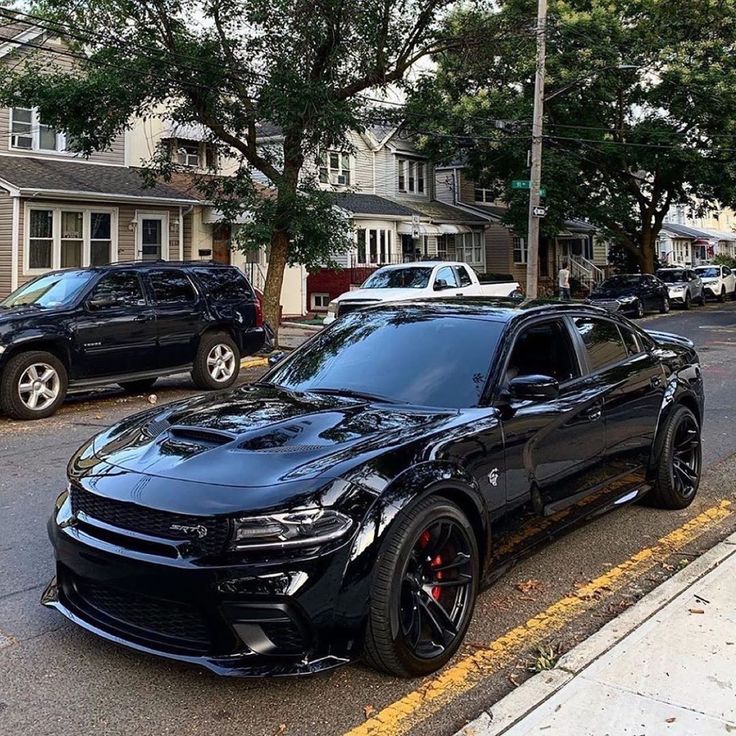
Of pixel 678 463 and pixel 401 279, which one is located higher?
pixel 401 279

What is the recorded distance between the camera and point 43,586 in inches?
173

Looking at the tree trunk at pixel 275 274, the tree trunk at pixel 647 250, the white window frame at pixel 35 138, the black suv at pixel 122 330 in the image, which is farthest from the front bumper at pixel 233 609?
the tree trunk at pixel 647 250

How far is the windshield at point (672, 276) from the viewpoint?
102 feet

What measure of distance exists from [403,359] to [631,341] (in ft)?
6.79

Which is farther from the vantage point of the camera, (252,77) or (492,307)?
(252,77)

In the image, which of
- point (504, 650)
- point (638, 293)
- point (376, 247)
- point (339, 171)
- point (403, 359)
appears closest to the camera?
point (504, 650)

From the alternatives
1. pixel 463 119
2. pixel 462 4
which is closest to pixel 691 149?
pixel 463 119

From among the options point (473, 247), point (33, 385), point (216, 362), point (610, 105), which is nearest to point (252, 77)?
point (216, 362)

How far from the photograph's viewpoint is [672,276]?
31.7 meters

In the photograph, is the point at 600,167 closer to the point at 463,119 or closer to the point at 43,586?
the point at 463,119

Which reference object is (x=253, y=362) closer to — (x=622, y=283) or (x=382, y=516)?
(x=382, y=516)

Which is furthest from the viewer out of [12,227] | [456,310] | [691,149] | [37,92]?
[691,149]

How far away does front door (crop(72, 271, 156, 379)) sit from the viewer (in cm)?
1015

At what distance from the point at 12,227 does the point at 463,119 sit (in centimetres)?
1493
